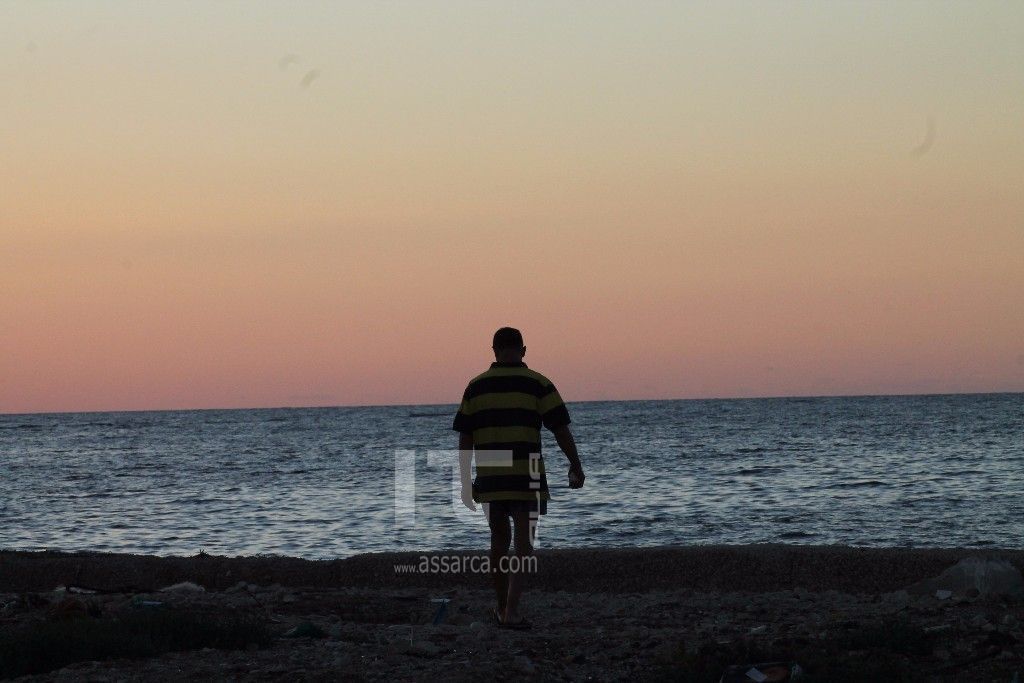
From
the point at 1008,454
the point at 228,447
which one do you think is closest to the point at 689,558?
the point at 1008,454

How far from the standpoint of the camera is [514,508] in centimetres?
678

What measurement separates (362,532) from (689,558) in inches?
265

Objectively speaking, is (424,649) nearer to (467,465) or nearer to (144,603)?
(467,465)

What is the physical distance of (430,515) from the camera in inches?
664

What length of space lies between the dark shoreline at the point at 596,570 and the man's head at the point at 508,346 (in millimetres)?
3249

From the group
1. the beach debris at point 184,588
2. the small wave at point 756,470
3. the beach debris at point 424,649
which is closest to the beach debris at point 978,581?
the beach debris at point 424,649

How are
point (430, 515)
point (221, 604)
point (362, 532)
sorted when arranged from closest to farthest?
point (221, 604) → point (362, 532) → point (430, 515)

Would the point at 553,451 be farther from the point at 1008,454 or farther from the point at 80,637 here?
the point at 80,637

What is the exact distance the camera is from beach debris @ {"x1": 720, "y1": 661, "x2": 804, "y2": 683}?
5172mm

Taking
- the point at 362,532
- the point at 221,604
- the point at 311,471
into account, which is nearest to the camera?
the point at 221,604

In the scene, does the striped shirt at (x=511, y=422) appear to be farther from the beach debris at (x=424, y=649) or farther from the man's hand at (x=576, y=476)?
the beach debris at (x=424, y=649)

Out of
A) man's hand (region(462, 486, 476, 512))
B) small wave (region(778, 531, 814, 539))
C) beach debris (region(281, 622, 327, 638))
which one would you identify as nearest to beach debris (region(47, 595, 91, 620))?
beach debris (region(281, 622, 327, 638))

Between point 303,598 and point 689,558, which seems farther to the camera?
point 689,558

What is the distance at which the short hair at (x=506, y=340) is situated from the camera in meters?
6.75
